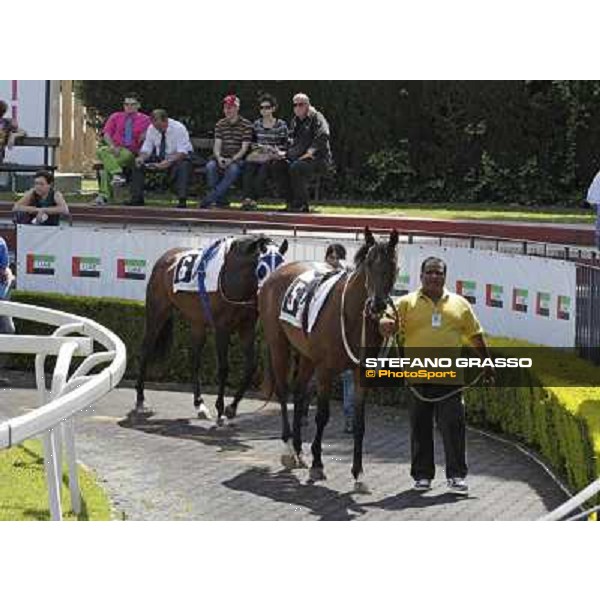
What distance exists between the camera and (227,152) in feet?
36.7

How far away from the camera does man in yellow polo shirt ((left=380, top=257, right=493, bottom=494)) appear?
332 inches

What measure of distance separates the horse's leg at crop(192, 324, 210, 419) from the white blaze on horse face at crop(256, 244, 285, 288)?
77cm

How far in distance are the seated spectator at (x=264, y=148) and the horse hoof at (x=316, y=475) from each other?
271 cm

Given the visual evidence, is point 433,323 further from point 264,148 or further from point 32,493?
point 264,148

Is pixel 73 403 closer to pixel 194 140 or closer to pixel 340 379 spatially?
pixel 340 379

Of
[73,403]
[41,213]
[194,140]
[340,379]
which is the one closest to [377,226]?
[340,379]

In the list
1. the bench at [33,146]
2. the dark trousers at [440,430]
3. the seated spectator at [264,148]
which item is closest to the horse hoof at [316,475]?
the dark trousers at [440,430]

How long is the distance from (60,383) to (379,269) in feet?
5.81

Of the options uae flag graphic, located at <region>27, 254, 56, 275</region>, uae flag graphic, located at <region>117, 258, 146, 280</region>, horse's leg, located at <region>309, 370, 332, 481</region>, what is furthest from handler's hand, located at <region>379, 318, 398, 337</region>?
uae flag graphic, located at <region>27, 254, 56, 275</region>

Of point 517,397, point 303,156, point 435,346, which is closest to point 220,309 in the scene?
point 303,156

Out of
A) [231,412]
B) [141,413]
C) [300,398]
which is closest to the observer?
[300,398]
